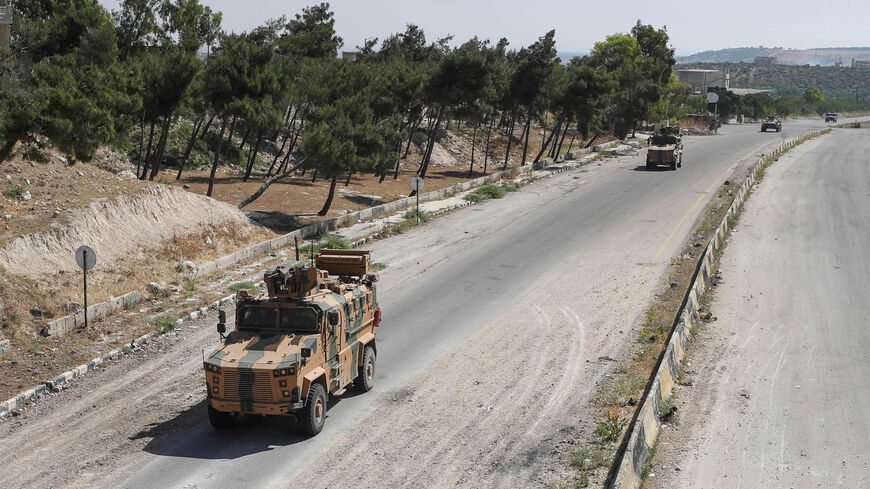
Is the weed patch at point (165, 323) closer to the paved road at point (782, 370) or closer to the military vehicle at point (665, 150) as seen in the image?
the paved road at point (782, 370)

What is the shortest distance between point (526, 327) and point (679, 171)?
39132mm

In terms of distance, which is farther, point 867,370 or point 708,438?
point 867,370

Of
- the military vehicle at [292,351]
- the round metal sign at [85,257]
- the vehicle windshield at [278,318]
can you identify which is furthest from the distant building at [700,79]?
the vehicle windshield at [278,318]

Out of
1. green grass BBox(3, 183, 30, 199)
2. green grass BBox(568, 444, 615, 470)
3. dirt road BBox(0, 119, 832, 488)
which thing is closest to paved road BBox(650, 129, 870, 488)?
green grass BBox(568, 444, 615, 470)

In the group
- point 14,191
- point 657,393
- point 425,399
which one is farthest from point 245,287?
point 657,393

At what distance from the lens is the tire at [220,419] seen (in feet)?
51.9

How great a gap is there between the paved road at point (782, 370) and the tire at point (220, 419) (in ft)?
25.4

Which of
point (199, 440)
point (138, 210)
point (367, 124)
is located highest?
point (367, 124)

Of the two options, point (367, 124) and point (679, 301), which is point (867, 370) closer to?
point (679, 301)

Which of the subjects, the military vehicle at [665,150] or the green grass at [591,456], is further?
the military vehicle at [665,150]

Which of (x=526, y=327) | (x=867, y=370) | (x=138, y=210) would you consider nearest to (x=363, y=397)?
(x=526, y=327)

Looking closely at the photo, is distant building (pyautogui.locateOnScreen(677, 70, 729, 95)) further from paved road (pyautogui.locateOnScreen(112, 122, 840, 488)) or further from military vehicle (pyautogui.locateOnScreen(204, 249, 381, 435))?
military vehicle (pyautogui.locateOnScreen(204, 249, 381, 435))

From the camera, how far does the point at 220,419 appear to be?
15.9 meters

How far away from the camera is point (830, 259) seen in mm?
32406
